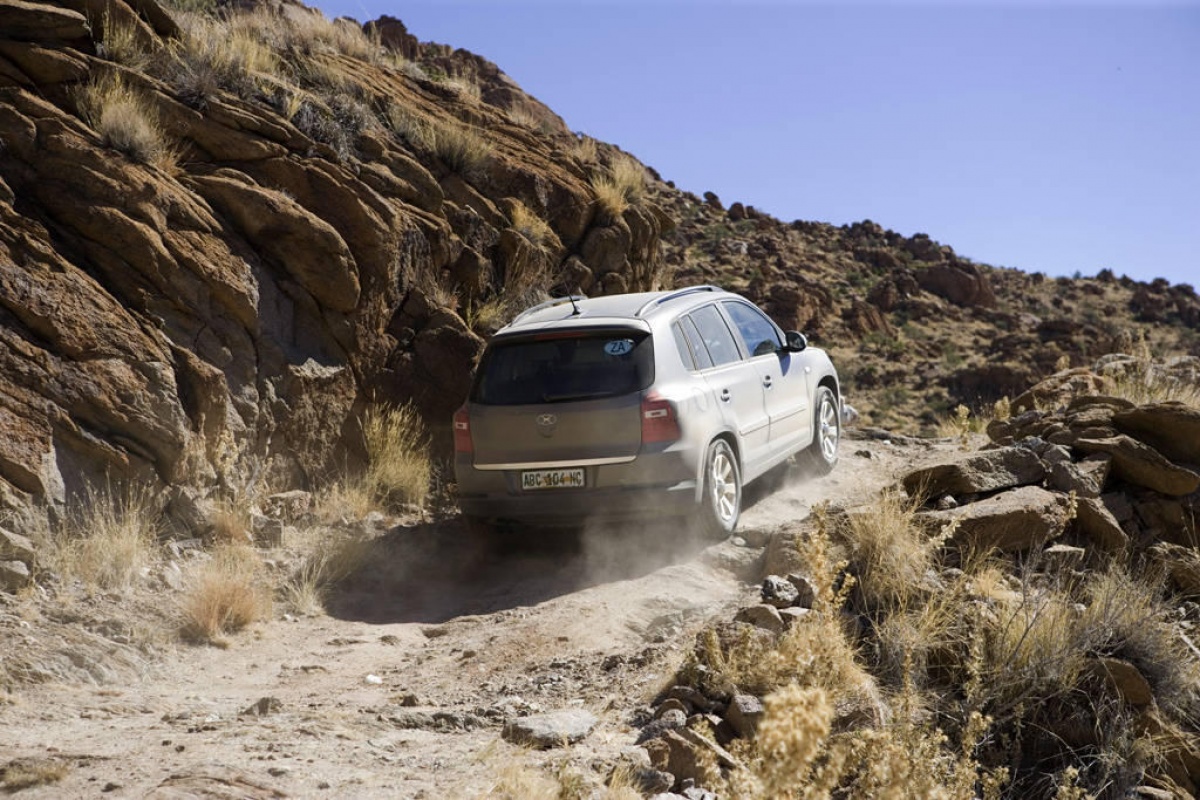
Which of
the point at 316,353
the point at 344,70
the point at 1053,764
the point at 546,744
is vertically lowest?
the point at 1053,764

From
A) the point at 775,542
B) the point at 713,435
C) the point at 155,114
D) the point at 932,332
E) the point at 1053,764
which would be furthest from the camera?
the point at 932,332

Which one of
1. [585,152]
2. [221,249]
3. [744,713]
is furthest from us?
[585,152]

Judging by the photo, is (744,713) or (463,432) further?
(463,432)

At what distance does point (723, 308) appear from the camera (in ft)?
30.7

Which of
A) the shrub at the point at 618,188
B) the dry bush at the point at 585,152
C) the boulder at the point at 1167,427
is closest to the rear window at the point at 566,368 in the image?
the boulder at the point at 1167,427

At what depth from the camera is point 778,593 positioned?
6.29m

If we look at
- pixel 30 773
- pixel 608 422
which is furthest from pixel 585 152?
pixel 30 773

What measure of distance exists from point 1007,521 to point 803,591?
6.22 feet

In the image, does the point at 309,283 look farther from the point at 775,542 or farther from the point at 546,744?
the point at 546,744

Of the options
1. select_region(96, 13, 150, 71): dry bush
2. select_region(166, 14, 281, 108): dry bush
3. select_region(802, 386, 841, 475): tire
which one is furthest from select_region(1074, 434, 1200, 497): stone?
select_region(96, 13, 150, 71): dry bush

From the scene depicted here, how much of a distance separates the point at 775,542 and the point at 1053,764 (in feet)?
7.45

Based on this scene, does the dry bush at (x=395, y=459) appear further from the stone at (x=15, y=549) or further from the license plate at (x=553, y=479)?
the stone at (x=15, y=549)

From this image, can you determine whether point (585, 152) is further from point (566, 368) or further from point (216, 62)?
point (566, 368)

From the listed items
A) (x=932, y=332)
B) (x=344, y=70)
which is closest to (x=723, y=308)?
(x=344, y=70)
